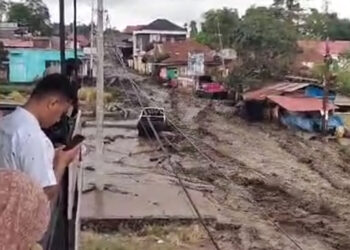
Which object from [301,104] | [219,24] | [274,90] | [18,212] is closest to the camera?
[18,212]

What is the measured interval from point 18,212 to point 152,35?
192 ft

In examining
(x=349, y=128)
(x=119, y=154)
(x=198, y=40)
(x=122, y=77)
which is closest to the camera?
(x=119, y=154)

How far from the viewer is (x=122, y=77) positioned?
47594mm

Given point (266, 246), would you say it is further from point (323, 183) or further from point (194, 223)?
point (323, 183)

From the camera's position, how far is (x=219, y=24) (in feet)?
A: 152

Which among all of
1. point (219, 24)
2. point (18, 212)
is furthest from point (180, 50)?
point (18, 212)

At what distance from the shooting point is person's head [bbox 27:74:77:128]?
Answer: 2180mm

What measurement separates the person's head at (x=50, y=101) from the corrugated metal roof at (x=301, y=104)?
2396 cm

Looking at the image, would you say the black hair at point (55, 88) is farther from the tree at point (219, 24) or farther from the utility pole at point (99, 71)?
the tree at point (219, 24)

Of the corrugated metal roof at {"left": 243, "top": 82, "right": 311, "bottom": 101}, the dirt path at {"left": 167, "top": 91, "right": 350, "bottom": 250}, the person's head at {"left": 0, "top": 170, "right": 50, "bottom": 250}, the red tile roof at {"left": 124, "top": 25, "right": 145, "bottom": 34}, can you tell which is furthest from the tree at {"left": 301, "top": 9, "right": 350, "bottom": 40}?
the person's head at {"left": 0, "top": 170, "right": 50, "bottom": 250}

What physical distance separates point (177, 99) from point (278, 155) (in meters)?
17.4

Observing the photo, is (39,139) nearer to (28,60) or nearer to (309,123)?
(309,123)

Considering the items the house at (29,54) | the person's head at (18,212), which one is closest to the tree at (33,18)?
the house at (29,54)

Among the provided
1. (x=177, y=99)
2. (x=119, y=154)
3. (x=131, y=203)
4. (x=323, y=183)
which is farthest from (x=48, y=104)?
(x=177, y=99)
